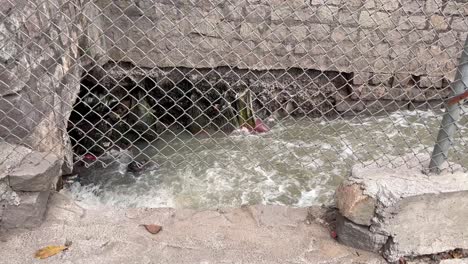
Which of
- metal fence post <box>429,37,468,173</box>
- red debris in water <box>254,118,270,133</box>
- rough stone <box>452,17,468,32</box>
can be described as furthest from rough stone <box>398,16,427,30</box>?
metal fence post <box>429,37,468,173</box>

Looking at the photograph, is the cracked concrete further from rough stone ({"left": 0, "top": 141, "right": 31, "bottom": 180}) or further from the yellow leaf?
rough stone ({"left": 0, "top": 141, "right": 31, "bottom": 180})

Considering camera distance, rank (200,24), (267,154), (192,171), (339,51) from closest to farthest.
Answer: (192,171) < (267,154) < (200,24) < (339,51)

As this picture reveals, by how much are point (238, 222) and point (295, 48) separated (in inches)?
124

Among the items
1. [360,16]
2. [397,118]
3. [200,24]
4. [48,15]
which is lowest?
[397,118]

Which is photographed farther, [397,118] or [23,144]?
[397,118]

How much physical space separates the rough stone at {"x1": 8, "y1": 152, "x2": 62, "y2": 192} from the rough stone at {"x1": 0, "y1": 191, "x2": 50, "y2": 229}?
0.13 ft

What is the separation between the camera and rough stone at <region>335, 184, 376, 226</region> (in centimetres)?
204

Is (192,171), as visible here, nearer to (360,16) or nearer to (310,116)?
(310,116)

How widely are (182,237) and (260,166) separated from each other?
190 centimetres

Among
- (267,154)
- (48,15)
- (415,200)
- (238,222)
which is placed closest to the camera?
(415,200)

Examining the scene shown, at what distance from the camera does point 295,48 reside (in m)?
5.02

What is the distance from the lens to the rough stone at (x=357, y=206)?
2037 millimetres

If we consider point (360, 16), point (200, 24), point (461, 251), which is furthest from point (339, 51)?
point (461, 251)

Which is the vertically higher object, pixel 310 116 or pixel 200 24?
pixel 200 24
